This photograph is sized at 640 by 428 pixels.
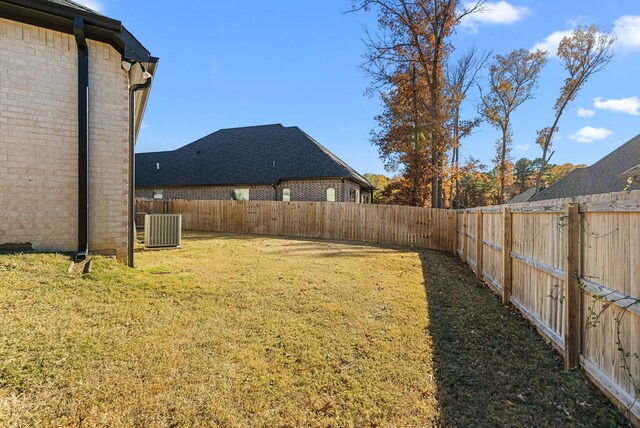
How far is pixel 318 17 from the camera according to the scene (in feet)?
38.0

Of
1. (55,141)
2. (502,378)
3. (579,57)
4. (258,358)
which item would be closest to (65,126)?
(55,141)

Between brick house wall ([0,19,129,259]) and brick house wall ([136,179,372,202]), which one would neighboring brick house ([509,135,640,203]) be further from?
brick house wall ([0,19,129,259])

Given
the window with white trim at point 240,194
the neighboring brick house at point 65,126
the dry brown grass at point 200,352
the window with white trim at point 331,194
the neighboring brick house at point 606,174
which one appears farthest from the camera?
the window with white trim at point 240,194

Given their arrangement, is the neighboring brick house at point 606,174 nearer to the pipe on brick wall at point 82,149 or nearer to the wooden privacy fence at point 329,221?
the wooden privacy fence at point 329,221

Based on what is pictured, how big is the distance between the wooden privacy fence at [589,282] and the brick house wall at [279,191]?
14581 millimetres

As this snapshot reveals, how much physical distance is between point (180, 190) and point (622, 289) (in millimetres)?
24903

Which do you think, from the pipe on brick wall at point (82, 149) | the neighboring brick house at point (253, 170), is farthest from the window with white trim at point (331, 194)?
the pipe on brick wall at point (82, 149)

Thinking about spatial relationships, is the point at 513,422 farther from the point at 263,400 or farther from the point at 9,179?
the point at 9,179

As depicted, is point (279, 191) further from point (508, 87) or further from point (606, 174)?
point (508, 87)

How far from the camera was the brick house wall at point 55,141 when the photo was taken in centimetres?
532

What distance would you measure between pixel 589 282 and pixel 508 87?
29176 mm

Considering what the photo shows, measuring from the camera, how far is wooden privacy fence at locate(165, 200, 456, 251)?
13484 millimetres

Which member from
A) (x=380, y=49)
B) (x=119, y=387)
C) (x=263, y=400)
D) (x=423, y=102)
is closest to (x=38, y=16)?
(x=119, y=387)

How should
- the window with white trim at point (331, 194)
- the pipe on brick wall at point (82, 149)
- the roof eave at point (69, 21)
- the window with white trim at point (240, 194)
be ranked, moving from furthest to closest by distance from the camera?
the window with white trim at point (240, 194) → the window with white trim at point (331, 194) → the pipe on brick wall at point (82, 149) → the roof eave at point (69, 21)
